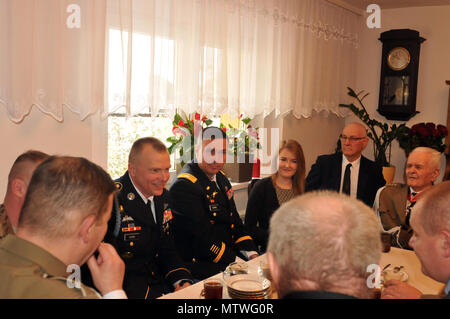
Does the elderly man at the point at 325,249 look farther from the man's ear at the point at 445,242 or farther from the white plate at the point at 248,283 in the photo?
the white plate at the point at 248,283

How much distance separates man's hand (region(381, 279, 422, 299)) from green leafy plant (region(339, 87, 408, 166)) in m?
3.32

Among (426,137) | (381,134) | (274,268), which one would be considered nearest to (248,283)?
(274,268)

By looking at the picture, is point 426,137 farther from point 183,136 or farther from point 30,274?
point 30,274

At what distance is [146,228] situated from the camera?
224 centimetres

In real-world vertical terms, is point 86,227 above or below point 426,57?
below

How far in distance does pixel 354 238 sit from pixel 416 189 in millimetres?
2251

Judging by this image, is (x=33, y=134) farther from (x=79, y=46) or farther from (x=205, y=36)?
(x=205, y=36)

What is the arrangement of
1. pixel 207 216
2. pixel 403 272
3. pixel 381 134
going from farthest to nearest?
1. pixel 381 134
2. pixel 207 216
3. pixel 403 272

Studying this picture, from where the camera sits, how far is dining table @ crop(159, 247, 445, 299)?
177cm

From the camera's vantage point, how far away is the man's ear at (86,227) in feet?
3.85

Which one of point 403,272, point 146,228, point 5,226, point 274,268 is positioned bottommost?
point 403,272

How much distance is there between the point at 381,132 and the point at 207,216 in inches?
132

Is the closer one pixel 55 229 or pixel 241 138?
pixel 55 229

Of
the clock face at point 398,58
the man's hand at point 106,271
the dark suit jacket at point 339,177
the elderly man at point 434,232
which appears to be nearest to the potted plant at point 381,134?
the clock face at point 398,58
